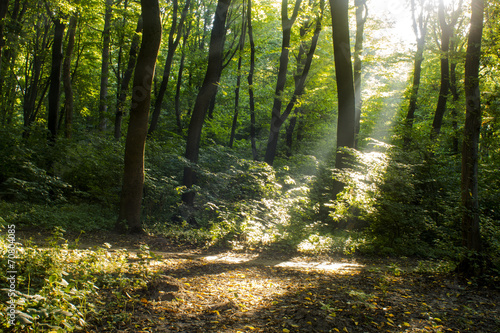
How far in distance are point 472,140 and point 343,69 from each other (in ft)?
15.8

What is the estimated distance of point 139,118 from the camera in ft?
26.0

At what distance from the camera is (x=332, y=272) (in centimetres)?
614

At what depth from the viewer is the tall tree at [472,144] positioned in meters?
5.60

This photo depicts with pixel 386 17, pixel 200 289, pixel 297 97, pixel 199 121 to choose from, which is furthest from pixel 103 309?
pixel 386 17

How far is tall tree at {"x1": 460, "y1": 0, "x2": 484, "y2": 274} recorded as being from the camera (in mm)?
5598

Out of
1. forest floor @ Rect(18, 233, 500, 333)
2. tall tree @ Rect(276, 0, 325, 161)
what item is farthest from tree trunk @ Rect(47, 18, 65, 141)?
forest floor @ Rect(18, 233, 500, 333)

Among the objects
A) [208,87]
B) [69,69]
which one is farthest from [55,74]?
[208,87]

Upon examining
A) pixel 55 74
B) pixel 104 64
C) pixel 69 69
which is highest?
pixel 104 64

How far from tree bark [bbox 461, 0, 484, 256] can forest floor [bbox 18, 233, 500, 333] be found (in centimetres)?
86

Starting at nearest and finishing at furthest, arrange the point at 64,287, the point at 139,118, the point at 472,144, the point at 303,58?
the point at 64,287 < the point at 472,144 < the point at 139,118 < the point at 303,58

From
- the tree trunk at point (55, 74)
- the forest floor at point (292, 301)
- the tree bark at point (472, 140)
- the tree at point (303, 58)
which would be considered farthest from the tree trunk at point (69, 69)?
the tree bark at point (472, 140)

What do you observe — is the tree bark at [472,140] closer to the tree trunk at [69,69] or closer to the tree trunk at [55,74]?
the tree trunk at [55,74]

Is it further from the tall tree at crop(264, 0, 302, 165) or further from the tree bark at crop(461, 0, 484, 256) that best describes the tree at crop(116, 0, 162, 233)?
the tall tree at crop(264, 0, 302, 165)

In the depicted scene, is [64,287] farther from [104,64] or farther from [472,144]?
[104,64]
